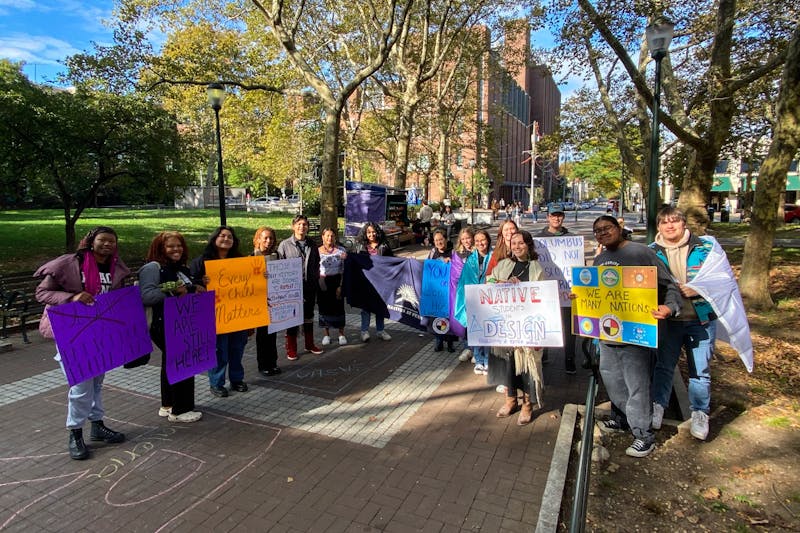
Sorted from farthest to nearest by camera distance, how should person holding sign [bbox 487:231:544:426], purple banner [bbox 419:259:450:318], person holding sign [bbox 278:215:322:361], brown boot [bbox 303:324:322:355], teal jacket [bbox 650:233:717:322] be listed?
1. brown boot [bbox 303:324:322:355]
2. purple banner [bbox 419:259:450:318]
3. person holding sign [bbox 278:215:322:361]
4. person holding sign [bbox 487:231:544:426]
5. teal jacket [bbox 650:233:717:322]

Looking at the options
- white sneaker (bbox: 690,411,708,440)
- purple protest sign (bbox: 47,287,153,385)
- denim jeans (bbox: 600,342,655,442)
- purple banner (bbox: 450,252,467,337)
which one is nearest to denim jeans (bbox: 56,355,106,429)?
purple protest sign (bbox: 47,287,153,385)

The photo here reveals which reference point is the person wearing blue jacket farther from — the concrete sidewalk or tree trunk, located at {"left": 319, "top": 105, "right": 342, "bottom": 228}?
tree trunk, located at {"left": 319, "top": 105, "right": 342, "bottom": 228}

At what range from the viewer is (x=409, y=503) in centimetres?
358

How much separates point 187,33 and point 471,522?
25.4 meters

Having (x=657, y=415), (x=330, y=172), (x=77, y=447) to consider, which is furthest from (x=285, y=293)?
(x=330, y=172)

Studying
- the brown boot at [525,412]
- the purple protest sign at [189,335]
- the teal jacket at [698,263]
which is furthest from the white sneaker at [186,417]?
the teal jacket at [698,263]

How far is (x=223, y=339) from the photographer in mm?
5344

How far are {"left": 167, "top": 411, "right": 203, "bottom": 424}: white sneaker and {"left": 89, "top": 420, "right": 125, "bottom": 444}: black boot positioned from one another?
1.67 ft

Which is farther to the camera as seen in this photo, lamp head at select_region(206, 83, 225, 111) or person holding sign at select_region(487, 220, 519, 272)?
lamp head at select_region(206, 83, 225, 111)

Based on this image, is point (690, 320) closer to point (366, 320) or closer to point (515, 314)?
point (515, 314)

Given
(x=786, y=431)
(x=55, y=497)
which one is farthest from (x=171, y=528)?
(x=786, y=431)

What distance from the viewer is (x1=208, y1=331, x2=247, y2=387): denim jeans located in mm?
5375

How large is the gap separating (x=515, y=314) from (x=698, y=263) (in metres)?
1.62

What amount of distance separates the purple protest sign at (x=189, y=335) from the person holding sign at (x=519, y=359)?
9.56ft
